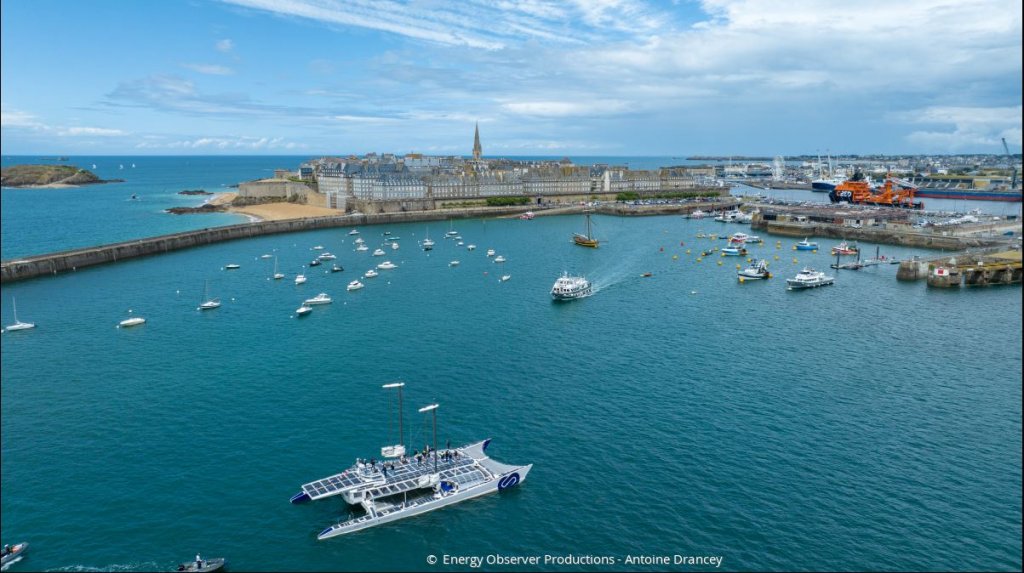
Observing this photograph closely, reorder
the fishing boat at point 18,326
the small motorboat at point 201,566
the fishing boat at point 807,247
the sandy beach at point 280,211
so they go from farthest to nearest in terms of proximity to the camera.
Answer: the sandy beach at point 280,211
the fishing boat at point 807,247
the fishing boat at point 18,326
the small motorboat at point 201,566

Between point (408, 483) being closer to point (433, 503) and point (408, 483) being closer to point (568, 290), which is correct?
point (433, 503)

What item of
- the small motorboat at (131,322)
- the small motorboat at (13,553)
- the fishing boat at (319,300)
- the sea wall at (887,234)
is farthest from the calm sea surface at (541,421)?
the sea wall at (887,234)

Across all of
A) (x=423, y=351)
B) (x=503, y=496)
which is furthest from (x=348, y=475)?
(x=423, y=351)

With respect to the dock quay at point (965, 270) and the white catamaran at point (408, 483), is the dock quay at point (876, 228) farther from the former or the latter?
the white catamaran at point (408, 483)

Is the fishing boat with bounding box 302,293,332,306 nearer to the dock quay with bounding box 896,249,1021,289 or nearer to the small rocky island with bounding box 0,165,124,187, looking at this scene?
the dock quay with bounding box 896,249,1021,289

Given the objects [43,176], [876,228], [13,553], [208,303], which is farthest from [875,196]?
[43,176]

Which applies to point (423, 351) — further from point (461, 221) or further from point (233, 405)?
point (461, 221)
